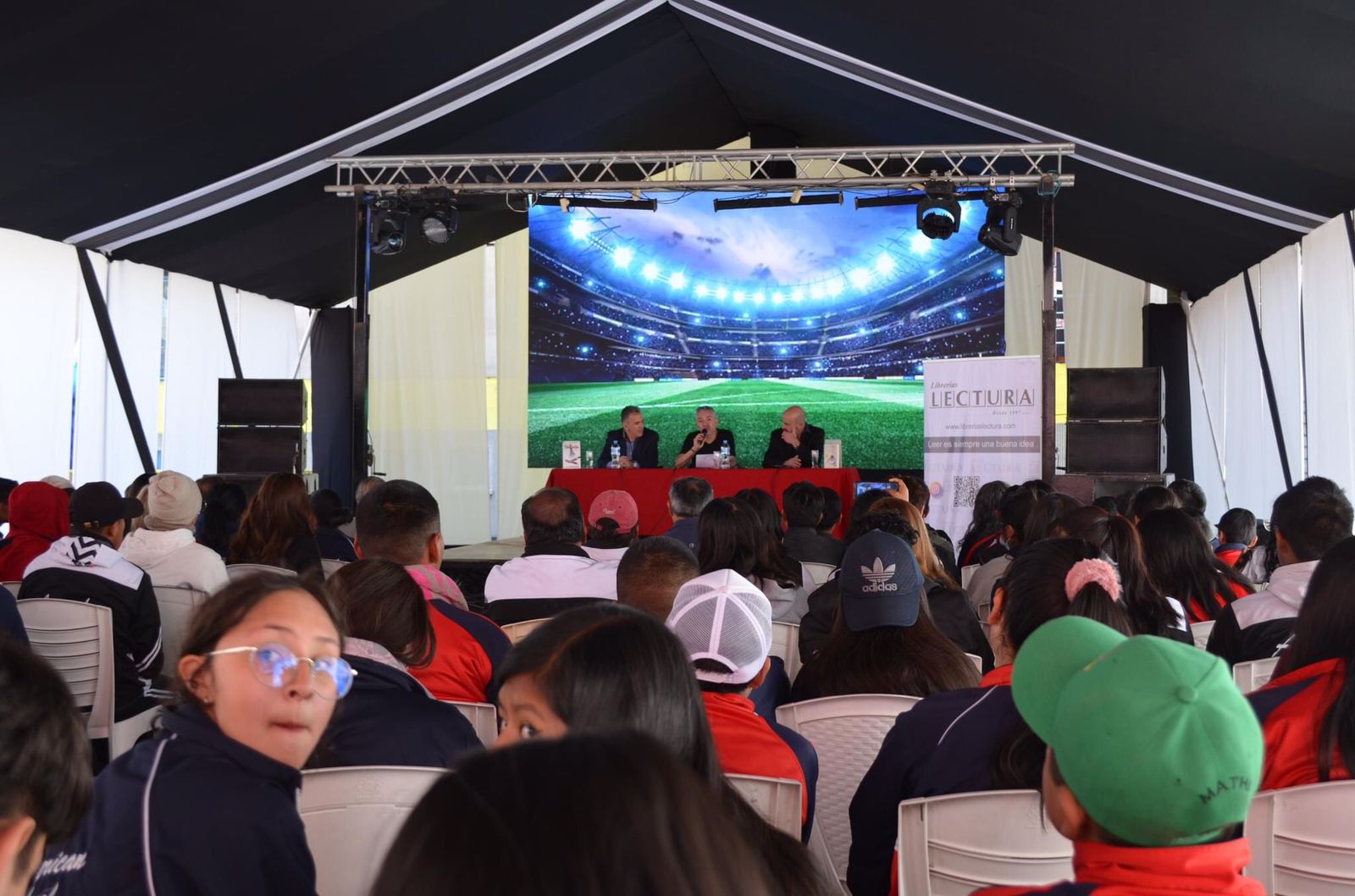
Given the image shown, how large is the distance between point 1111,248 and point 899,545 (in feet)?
29.8

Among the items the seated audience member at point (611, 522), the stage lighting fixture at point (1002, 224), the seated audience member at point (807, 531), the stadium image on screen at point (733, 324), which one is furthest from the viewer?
the stadium image on screen at point (733, 324)

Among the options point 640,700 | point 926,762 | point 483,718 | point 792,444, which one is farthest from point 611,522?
point 792,444

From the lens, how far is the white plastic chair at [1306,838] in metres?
1.71

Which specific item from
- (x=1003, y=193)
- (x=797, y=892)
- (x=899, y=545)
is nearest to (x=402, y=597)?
(x=899, y=545)

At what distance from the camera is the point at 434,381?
12852mm

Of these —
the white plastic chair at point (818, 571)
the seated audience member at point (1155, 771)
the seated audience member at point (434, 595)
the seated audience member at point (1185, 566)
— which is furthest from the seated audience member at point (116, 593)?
the seated audience member at point (1155, 771)

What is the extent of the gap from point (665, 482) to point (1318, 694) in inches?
286

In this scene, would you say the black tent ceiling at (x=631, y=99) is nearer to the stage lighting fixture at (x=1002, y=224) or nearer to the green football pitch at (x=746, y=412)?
the stage lighting fixture at (x=1002, y=224)

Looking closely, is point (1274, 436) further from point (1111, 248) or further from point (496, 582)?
point (496, 582)

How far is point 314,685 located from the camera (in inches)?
60.4

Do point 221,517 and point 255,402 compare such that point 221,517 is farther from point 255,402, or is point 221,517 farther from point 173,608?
point 255,402

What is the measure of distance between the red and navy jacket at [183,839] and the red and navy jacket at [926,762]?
1.02 meters

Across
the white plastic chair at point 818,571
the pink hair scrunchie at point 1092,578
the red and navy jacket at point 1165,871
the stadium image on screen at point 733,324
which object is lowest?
the white plastic chair at point 818,571

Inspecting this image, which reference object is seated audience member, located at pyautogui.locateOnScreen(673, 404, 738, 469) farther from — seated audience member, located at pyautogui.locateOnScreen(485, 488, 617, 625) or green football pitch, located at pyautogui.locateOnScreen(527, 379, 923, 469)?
seated audience member, located at pyautogui.locateOnScreen(485, 488, 617, 625)
